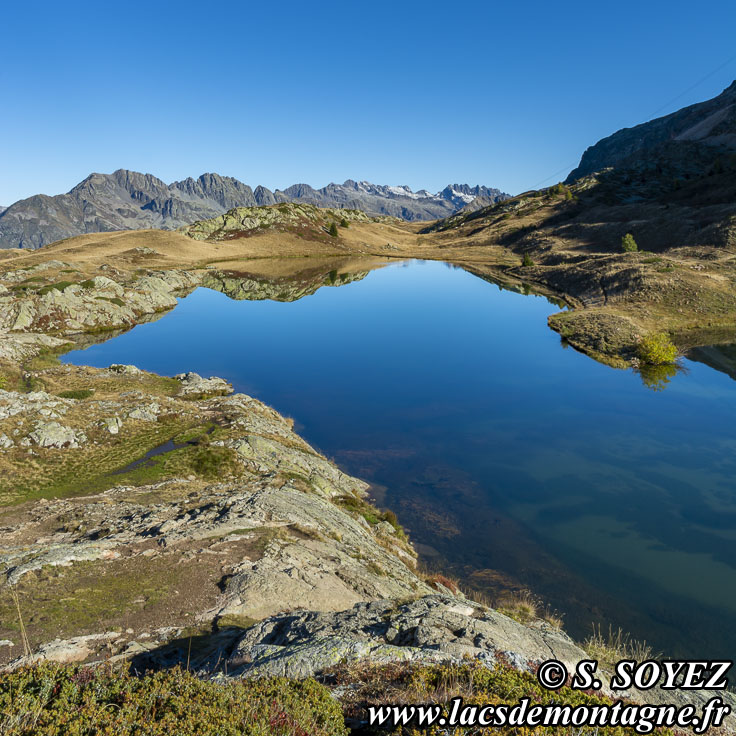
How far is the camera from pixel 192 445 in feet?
87.1

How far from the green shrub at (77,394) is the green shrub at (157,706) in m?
30.1

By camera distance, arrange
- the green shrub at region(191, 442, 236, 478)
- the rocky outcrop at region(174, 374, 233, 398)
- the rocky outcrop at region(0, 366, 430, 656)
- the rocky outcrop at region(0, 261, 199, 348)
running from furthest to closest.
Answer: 1. the rocky outcrop at region(0, 261, 199, 348)
2. the rocky outcrop at region(174, 374, 233, 398)
3. the green shrub at region(191, 442, 236, 478)
4. the rocky outcrop at region(0, 366, 430, 656)

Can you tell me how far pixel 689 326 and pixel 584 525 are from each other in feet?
171

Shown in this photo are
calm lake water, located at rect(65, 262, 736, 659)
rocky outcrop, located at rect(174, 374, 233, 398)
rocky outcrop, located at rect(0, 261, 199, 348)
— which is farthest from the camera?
rocky outcrop, located at rect(0, 261, 199, 348)

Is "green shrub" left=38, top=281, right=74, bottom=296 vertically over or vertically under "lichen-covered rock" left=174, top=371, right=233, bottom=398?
over

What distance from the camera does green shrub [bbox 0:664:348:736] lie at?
5.91m

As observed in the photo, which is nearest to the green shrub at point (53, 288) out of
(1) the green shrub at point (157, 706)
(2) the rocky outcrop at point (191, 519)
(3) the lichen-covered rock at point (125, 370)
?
(3) the lichen-covered rock at point (125, 370)

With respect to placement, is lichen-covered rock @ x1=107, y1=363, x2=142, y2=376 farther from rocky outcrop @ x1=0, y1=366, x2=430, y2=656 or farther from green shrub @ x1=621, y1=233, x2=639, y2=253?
green shrub @ x1=621, y1=233, x2=639, y2=253

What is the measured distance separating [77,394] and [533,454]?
3564cm

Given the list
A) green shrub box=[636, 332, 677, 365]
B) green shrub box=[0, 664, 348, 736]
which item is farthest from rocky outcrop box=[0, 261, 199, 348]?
green shrub box=[636, 332, 677, 365]

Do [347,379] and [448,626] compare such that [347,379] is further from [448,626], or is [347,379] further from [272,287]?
[272,287]

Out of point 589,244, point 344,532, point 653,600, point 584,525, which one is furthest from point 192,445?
point 589,244

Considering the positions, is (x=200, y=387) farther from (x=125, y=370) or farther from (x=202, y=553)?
(x=202, y=553)

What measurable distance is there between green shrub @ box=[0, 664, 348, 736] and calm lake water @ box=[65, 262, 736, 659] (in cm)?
1550
